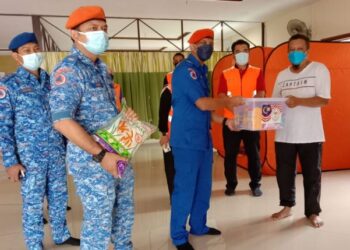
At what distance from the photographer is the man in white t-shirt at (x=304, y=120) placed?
2.12 meters

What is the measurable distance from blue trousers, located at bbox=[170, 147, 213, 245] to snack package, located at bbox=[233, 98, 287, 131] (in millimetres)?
329

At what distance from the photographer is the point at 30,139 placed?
1814 mm

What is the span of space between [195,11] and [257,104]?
13.1 ft

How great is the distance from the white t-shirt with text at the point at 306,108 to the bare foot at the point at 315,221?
2.02ft

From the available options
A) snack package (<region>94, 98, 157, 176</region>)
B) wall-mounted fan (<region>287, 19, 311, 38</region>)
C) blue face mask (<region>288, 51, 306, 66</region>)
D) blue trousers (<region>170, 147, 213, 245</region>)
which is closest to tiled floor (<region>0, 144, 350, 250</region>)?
blue trousers (<region>170, 147, 213, 245</region>)

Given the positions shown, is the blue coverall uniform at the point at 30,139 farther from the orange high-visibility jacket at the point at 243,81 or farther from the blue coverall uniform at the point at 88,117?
the orange high-visibility jacket at the point at 243,81

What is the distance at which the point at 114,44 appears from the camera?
26.7 feet

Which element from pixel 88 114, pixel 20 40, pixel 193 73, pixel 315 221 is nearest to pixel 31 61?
pixel 20 40

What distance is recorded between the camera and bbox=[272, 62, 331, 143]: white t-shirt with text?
2.13 m

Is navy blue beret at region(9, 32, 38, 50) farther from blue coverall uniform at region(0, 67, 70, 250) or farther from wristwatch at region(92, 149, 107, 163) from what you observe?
wristwatch at region(92, 149, 107, 163)

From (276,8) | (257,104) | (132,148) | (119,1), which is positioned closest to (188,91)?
(257,104)

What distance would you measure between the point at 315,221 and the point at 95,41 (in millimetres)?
2061

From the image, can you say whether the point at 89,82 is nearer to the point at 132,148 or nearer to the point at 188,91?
the point at 132,148

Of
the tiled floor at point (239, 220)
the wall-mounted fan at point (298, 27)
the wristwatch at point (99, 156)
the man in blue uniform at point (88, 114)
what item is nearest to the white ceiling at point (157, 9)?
the wall-mounted fan at point (298, 27)
